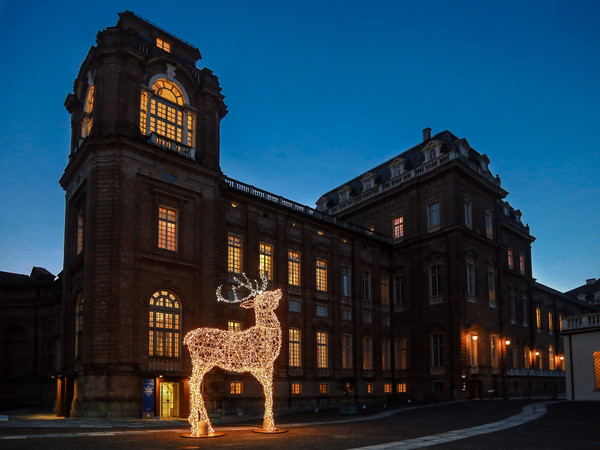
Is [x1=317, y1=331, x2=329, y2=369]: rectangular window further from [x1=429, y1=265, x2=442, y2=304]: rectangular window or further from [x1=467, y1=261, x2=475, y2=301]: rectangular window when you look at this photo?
[x1=467, y1=261, x2=475, y2=301]: rectangular window

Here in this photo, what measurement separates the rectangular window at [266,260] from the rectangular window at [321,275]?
5.44 meters

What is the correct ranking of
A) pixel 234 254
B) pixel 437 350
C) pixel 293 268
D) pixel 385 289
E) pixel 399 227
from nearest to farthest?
pixel 234 254, pixel 293 268, pixel 437 350, pixel 385 289, pixel 399 227

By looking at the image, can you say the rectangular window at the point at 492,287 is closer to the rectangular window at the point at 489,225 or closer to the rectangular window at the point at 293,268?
the rectangular window at the point at 489,225

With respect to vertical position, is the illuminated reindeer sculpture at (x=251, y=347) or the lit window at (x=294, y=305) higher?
the lit window at (x=294, y=305)

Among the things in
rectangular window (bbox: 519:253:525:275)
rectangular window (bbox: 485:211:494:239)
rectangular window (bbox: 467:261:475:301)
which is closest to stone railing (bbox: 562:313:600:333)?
rectangular window (bbox: 467:261:475:301)

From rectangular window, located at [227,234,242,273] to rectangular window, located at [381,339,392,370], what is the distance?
17983mm

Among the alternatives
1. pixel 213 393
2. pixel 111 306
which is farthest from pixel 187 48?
pixel 213 393

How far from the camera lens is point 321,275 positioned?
50.5 metres

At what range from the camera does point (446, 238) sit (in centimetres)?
5269

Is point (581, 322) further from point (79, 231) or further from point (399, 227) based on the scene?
point (79, 231)

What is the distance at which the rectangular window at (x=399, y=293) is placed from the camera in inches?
2199

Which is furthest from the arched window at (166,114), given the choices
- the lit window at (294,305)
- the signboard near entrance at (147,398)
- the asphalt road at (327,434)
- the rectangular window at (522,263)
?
the rectangular window at (522,263)

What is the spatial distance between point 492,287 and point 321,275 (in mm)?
17441

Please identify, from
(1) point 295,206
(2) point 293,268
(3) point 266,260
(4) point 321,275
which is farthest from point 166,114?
(4) point 321,275
